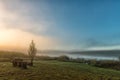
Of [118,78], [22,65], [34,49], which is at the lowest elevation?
[118,78]

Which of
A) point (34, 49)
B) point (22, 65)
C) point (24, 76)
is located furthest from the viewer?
point (34, 49)

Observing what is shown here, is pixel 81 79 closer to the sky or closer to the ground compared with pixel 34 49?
closer to the ground

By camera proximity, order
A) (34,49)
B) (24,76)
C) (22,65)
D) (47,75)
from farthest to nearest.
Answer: (34,49) → (22,65) → (47,75) → (24,76)

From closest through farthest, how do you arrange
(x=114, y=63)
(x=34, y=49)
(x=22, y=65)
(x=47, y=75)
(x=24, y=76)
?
(x=24, y=76) → (x=47, y=75) → (x=22, y=65) → (x=34, y=49) → (x=114, y=63)

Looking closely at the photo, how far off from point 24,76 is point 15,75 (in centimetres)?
249

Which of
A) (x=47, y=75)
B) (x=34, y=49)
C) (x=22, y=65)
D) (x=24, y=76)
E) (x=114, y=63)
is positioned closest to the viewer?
(x=24, y=76)

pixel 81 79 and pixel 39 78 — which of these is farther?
pixel 81 79

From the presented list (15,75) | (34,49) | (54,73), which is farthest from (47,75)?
(34,49)

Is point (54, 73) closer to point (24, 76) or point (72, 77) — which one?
point (72, 77)

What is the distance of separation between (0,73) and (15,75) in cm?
461

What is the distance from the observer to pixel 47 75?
60.8 m

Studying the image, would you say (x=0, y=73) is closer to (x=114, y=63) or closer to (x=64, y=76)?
(x=64, y=76)

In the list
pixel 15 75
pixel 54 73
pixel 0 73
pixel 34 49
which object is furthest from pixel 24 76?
pixel 34 49

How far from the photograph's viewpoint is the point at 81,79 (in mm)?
61312
